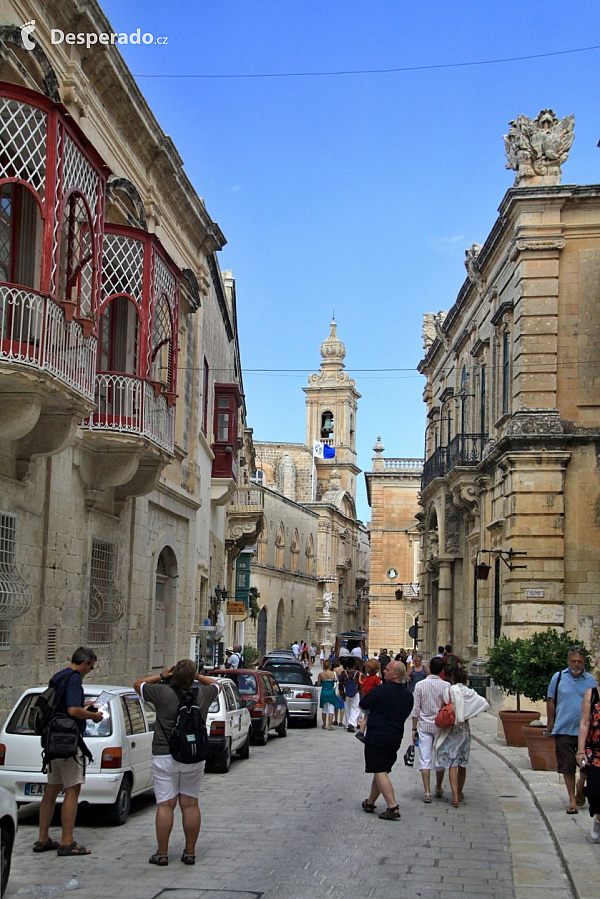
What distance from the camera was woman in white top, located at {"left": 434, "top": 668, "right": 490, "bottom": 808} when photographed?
1234 cm

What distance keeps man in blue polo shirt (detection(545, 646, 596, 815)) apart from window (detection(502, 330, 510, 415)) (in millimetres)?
14875

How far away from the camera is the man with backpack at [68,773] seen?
878 centimetres

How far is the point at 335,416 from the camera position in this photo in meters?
106

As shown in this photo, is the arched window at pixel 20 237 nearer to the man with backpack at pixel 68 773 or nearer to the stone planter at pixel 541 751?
the man with backpack at pixel 68 773

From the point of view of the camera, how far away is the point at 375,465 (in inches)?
2650

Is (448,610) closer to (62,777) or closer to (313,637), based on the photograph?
(62,777)

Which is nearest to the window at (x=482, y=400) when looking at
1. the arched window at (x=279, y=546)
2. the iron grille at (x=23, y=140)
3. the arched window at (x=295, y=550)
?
the iron grille at (x=23, y=140)

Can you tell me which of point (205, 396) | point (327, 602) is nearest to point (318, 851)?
point (205, 396)

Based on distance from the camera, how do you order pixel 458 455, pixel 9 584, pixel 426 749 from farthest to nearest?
pixel 458 455
pixel 9 584
pixel 426 749

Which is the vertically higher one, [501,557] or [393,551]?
[393,551]

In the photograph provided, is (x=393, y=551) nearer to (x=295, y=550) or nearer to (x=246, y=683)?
(x=295, y=550)

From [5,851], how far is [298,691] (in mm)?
17871

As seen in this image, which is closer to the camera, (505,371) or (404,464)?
(505,371)

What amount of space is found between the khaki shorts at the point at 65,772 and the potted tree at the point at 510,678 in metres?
9.09
